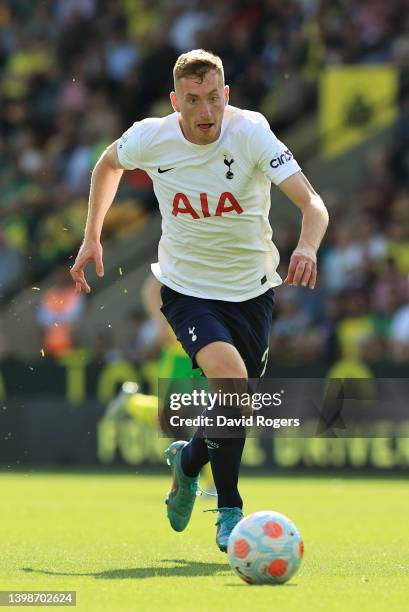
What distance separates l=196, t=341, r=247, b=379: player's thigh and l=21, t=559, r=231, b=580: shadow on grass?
0.93m

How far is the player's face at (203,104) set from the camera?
22.4 feet

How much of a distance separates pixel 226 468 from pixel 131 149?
171 cm

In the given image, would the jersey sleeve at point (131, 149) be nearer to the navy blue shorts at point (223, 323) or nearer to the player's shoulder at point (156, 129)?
the player's shoulder at point (156, 129)

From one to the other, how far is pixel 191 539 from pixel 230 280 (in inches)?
73.7

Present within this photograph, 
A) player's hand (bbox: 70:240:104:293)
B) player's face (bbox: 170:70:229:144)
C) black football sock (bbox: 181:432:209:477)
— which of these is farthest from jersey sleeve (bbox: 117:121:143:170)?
black football sock (bbox: 181:432:209:477)

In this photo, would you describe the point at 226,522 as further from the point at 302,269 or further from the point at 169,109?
the point at 169,109

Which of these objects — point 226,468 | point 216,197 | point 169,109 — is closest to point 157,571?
point 226,468

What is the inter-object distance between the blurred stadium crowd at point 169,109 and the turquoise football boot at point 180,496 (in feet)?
24.5

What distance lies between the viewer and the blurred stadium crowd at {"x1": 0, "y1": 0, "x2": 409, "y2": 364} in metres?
15.8

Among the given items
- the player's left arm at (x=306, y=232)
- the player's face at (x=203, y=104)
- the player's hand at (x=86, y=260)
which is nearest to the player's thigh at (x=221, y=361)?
the player's left arm at (x=306, y=232)

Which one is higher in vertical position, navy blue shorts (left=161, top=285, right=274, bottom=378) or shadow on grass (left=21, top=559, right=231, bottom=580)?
navy blue shorts (left=161, top=285, right=274, bottom=378)

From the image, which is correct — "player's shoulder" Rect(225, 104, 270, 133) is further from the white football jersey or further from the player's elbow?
the player's elbow

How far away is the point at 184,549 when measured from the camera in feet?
25.6

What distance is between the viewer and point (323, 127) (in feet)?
60.4
